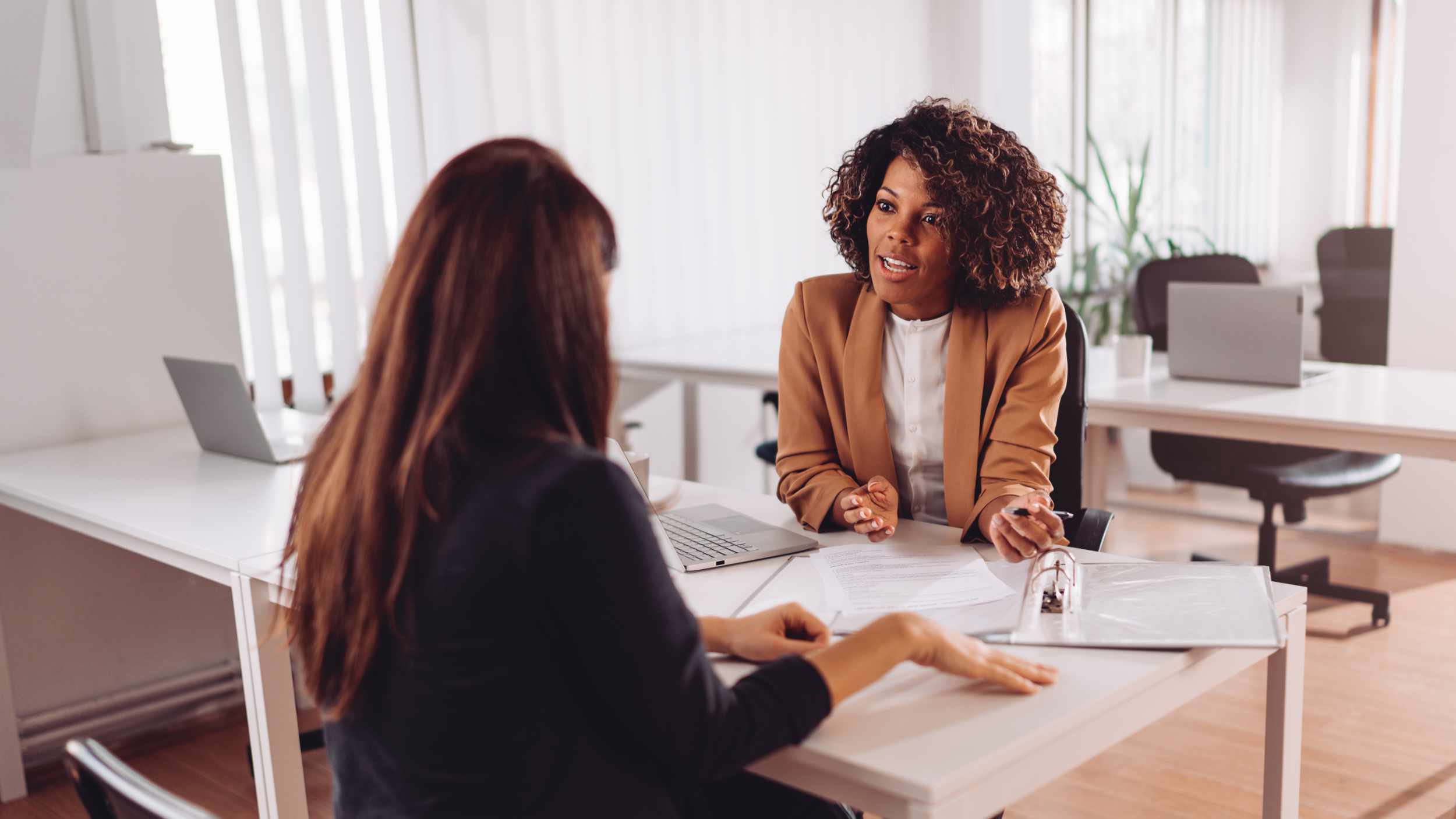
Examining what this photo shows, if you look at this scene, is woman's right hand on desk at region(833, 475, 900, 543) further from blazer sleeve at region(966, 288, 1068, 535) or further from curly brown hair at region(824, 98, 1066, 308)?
curly brown hair at region(824, 98, 1066, 308)

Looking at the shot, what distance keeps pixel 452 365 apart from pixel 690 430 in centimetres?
320

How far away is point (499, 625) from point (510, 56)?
9.31 ft

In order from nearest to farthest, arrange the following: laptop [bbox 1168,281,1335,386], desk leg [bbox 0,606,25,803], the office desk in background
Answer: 1. the office desk in background
2. desk leg [bbox 0,606,25,803]
3. laptop [bbox 1168,281,1335,386]

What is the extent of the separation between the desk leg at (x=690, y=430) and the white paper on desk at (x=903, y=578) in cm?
243

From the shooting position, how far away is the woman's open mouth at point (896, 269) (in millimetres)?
1875

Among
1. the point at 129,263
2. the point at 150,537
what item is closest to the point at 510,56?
the point at 129,263

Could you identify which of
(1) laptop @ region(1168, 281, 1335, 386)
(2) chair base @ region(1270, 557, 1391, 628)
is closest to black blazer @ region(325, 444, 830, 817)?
(1) laptop @ region(1168, 281, 1335, 386)

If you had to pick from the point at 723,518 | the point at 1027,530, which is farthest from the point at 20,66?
the point at 1027,530

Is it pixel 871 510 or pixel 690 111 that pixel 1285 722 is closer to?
pixel 871 510

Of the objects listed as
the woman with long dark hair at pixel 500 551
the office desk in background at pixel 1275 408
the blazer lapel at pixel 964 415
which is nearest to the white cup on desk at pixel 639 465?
the blazer lapel at pixel 964 415

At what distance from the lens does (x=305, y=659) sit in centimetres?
105

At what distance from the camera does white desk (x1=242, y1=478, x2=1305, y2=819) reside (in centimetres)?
104

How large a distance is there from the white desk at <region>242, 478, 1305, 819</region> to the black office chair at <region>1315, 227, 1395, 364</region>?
3.70m

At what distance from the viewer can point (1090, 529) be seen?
1822 millimetres
